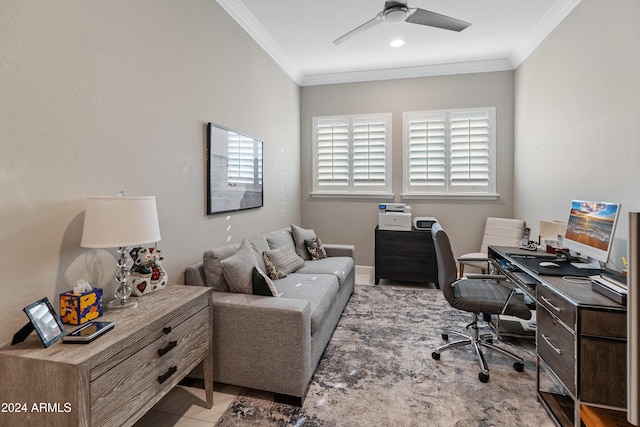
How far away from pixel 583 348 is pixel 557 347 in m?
0.22

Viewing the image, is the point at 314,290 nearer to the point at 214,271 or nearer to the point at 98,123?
the point at 214,271

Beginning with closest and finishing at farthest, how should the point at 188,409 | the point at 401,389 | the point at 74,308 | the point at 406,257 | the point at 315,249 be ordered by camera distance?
the point at 74,308
the point at 188,409
the point at 401,389
the point at 315,249
the point at 406,257

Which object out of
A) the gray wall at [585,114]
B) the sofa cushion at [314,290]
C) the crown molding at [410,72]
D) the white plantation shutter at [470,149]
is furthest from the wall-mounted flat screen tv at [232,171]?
the gray wall at [585,114]

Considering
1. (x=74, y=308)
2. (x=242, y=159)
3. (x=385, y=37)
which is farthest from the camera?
(x=385, y=37)

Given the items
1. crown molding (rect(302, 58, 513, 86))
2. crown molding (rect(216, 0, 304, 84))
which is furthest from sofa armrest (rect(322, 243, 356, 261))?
crown molding (rect(302, 58, 513, 86))

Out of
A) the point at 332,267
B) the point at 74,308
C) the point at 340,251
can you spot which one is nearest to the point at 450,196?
the point at 340,251

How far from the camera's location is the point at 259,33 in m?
3.41

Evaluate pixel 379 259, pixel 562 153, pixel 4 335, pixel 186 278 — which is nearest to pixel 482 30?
pixel 562 153

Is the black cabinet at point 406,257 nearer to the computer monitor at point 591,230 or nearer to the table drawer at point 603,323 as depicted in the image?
the computer monitor at point 591,230

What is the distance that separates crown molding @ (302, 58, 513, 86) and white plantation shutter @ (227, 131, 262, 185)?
204 centimetres

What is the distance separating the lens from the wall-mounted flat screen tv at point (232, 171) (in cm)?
265

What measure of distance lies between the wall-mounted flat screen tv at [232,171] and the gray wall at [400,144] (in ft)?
5.39

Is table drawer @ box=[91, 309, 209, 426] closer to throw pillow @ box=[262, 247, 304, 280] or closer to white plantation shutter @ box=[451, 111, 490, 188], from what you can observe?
throw pillow @ box=[262, 247, 304, 280]

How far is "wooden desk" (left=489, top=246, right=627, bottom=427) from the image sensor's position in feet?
4.82
